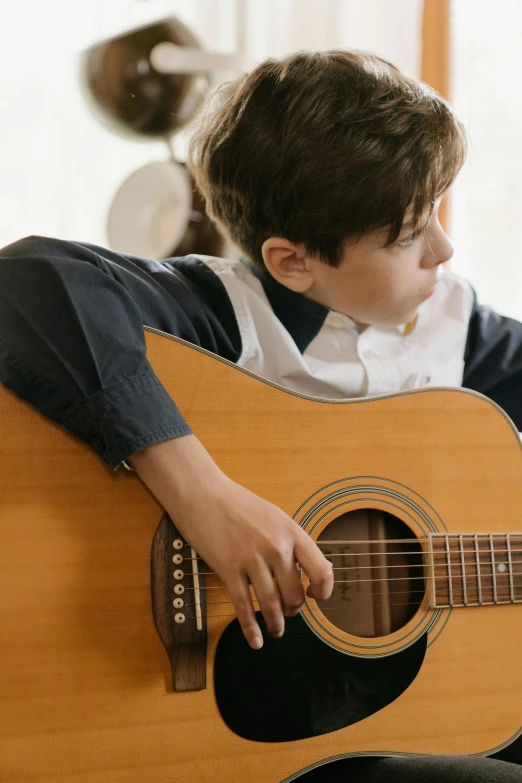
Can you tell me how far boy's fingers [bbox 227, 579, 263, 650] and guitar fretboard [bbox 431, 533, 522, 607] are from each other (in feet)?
0.77

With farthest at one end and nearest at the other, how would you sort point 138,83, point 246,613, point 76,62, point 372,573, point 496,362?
1. point 76,62
2. point 138,83
3. point 496,362
4. point 372,573
5. point 246,613

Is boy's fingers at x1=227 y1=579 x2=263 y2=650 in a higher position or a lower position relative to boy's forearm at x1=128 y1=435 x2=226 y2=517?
lower

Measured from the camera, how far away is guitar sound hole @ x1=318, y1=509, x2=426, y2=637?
77 cm

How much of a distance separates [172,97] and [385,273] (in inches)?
25.1

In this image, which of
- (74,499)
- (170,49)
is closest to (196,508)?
(74,499)

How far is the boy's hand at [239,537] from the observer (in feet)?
2.19

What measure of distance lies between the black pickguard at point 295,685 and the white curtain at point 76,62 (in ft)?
3.31

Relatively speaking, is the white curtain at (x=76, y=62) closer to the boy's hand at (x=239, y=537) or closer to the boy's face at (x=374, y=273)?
the boy's face at (x=374, y=273)

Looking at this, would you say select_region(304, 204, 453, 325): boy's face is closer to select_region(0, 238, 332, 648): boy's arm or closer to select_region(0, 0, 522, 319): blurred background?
select_region(0, 238, 332, 648): boy's arm

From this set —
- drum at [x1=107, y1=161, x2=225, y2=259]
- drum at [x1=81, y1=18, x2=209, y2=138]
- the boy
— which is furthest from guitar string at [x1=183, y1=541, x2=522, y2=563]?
drum at [x1=81, y1=18, x2=209, y2=138]

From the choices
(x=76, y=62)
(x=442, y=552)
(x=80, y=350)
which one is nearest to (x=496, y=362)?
(x=442, y=552)

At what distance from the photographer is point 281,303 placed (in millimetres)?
984

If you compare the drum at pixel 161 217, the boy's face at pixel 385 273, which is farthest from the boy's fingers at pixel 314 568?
the drum at pixel 161 217

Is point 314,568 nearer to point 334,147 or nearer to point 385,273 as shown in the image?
point 385,273
